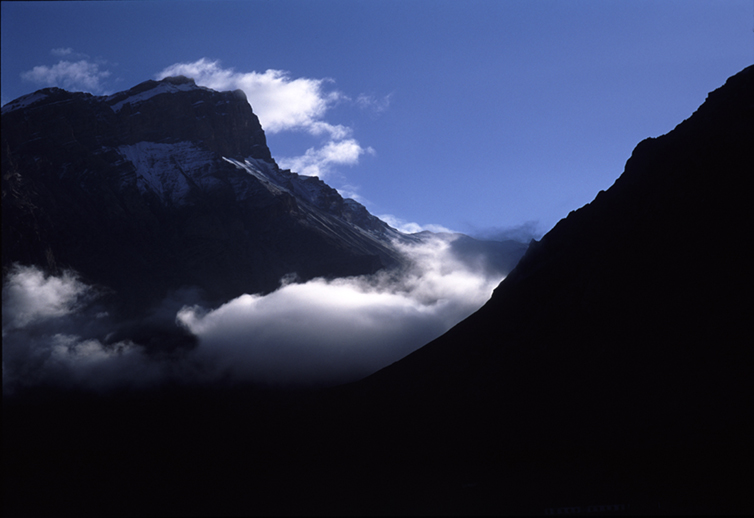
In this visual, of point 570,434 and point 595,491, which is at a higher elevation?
point 570,434

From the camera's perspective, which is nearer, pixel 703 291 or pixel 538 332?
pixel 703 291

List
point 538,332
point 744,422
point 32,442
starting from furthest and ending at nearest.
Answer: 1. point 32,442
2. point 538,332
3. point 744,422

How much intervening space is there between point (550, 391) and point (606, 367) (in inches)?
446

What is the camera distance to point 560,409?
106688 millimetres

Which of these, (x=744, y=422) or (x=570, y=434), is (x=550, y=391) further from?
(x=744, y=422)

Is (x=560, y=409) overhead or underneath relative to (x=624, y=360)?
underneath

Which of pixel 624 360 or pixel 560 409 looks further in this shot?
pixel 560 409

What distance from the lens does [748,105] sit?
113500 mm

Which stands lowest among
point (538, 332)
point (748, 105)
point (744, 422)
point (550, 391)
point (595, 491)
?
point (595, 491)

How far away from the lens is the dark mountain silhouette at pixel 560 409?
89.1 m

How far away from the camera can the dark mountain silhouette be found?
89062mm

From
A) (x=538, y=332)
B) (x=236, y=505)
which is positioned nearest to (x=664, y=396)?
(x=538, y=332)

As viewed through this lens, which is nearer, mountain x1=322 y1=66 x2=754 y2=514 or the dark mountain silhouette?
mountain x1=322 y1=66 x2=754 y2=514

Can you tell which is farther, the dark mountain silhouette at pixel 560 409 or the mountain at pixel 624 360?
the dark mountain silhouette at pixel 560 409
